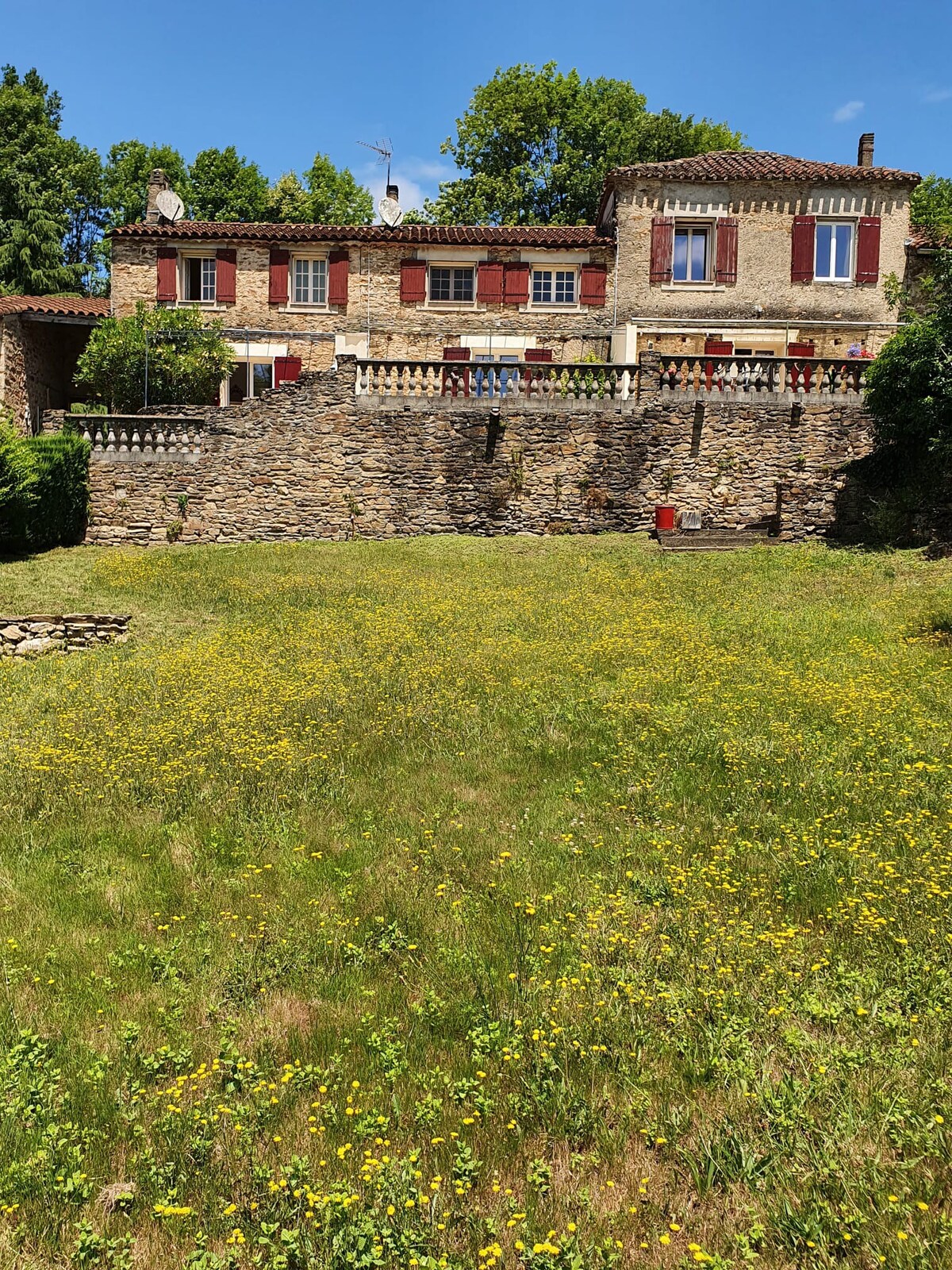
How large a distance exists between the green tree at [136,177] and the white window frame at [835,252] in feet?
93.1

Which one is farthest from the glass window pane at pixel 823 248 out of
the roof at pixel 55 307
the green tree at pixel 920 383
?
the roof at pixel 55 307

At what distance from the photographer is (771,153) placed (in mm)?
26922

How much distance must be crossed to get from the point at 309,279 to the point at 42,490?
518 inches

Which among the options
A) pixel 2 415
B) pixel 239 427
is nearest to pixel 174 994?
pixel 239 427

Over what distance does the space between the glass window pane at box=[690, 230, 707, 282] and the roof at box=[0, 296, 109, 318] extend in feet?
60.5

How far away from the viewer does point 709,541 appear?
18.0 m

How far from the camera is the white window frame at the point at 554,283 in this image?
26.5 m

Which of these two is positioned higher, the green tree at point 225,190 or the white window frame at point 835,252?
the green tree at point 225,190

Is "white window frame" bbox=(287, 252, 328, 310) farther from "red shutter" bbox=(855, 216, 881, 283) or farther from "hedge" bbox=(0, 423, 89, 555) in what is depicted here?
"red shutter" bbox=(855, 216, 881, 283)

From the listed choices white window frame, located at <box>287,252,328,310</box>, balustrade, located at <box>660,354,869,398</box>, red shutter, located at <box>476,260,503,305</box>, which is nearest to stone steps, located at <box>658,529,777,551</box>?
balustrade, located at <box>660,354,869,398</box>

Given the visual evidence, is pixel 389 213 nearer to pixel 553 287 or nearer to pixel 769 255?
pixel 553 287

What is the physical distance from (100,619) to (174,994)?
30.2ft

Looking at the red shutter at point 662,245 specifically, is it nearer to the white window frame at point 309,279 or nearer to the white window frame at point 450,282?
the white window frame at point 450,282

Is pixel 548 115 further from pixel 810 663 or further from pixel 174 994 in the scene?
pixel 174 994
